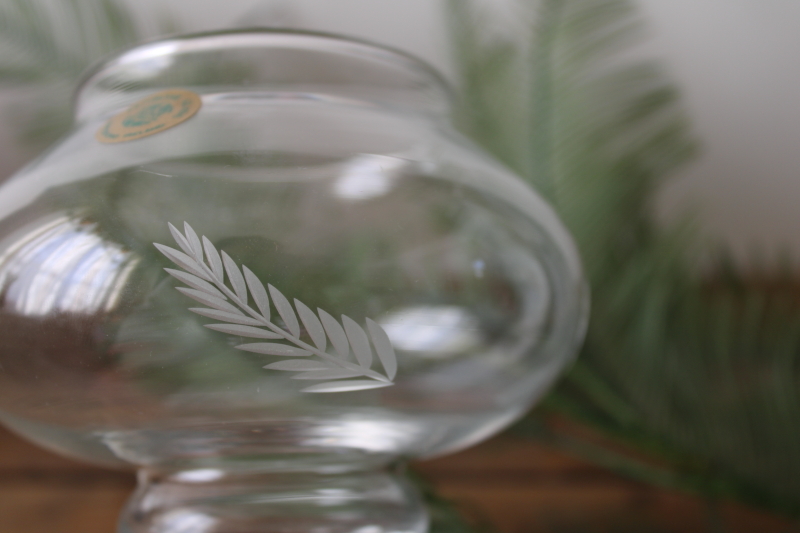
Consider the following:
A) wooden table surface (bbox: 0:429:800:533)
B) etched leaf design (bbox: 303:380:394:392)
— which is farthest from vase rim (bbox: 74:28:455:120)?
wooden table surface (bbox: 0:429:800:533)

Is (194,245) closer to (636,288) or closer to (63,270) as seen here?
(63,270)

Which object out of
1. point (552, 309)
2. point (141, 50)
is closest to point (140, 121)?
point (141, 50)

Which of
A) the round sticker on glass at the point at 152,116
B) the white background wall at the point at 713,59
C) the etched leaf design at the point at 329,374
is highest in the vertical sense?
the white background wall at the point at 713,59

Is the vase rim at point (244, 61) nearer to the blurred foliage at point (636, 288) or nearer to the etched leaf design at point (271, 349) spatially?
the etched leaf design at point (271, 349)

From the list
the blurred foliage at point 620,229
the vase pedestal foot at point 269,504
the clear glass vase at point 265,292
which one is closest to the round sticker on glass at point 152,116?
the clear glass vase at point 265,292

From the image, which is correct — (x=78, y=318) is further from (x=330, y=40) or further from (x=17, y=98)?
(x=17, y=98)

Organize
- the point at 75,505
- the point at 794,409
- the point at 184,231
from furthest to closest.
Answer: the point at 75,505, the point at 794,409, the point at 184,231
